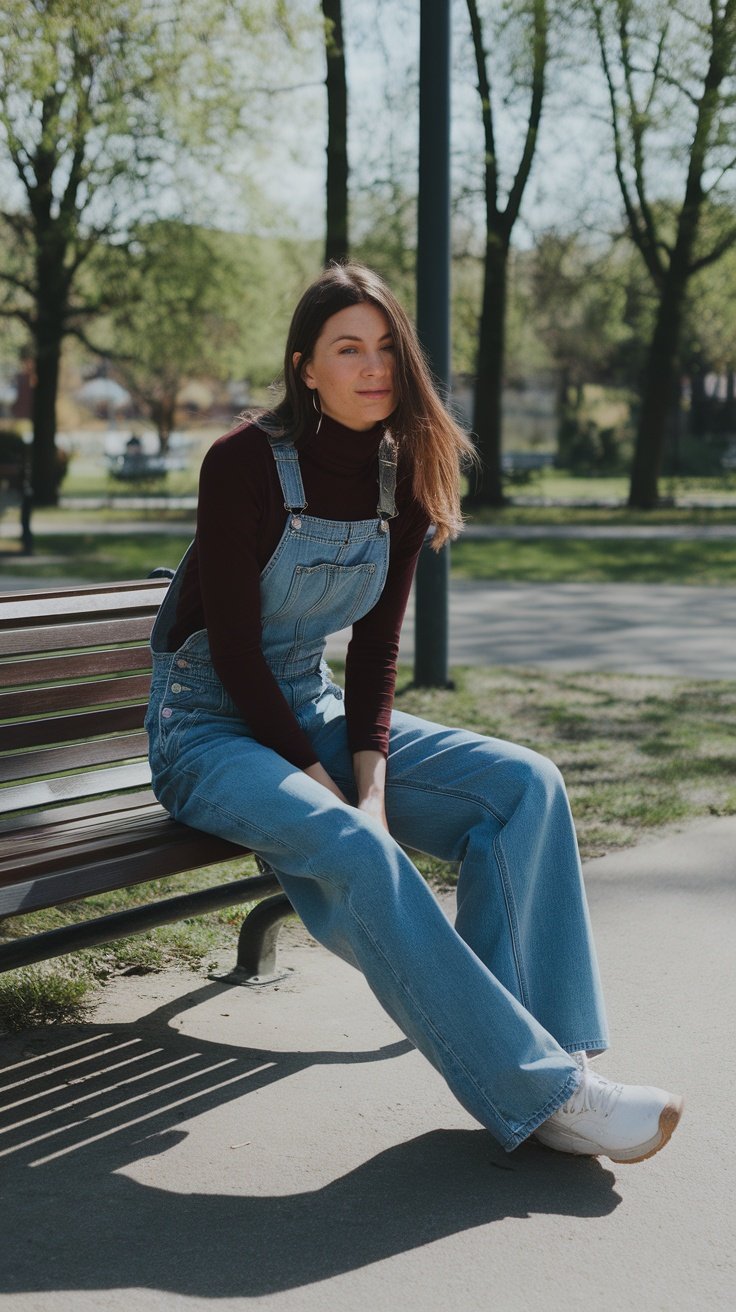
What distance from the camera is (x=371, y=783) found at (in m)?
3.12

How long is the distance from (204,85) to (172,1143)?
10.9m

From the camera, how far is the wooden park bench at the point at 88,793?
293 cm

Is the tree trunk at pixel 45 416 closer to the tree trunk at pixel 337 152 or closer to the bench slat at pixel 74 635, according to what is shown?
the tree trunk at pixel 337 152

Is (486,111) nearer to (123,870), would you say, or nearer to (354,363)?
(354,363)

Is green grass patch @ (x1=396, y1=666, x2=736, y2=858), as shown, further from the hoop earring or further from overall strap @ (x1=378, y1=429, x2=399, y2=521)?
the hoop earring

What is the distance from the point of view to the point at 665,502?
83.5 feet

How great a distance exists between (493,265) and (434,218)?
662 inches

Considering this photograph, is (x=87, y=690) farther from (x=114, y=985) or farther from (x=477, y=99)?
(x=477, y=99)

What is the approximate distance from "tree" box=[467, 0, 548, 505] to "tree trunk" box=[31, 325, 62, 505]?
7.07m

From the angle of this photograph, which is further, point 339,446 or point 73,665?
point 73,665

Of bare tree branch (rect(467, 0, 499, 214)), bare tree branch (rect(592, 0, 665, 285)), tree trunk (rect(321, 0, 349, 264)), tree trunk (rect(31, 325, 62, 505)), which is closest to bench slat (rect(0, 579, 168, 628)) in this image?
tree trunk (rect(321, 0, 349, 264))

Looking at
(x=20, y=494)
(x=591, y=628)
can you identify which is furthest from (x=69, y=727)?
(x=20, y=494)

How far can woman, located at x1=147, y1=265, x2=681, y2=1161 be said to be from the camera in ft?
8.68

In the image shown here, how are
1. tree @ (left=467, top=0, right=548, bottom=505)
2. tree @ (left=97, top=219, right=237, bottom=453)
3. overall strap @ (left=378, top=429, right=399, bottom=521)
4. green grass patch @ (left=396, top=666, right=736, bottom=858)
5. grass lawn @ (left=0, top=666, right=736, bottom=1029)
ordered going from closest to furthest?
overall strap @ (left=378, top=429, right=399, bottom=521), grass lawn @ (left=0, top=666, right=736, bottom=1029), green grass patch @ (left=396, top=666, right=736, bottom=858), tree @ (left=467, top=0, right=548, bottom=505), tree @ (left=97, top=219, right=237, bottom=453)
